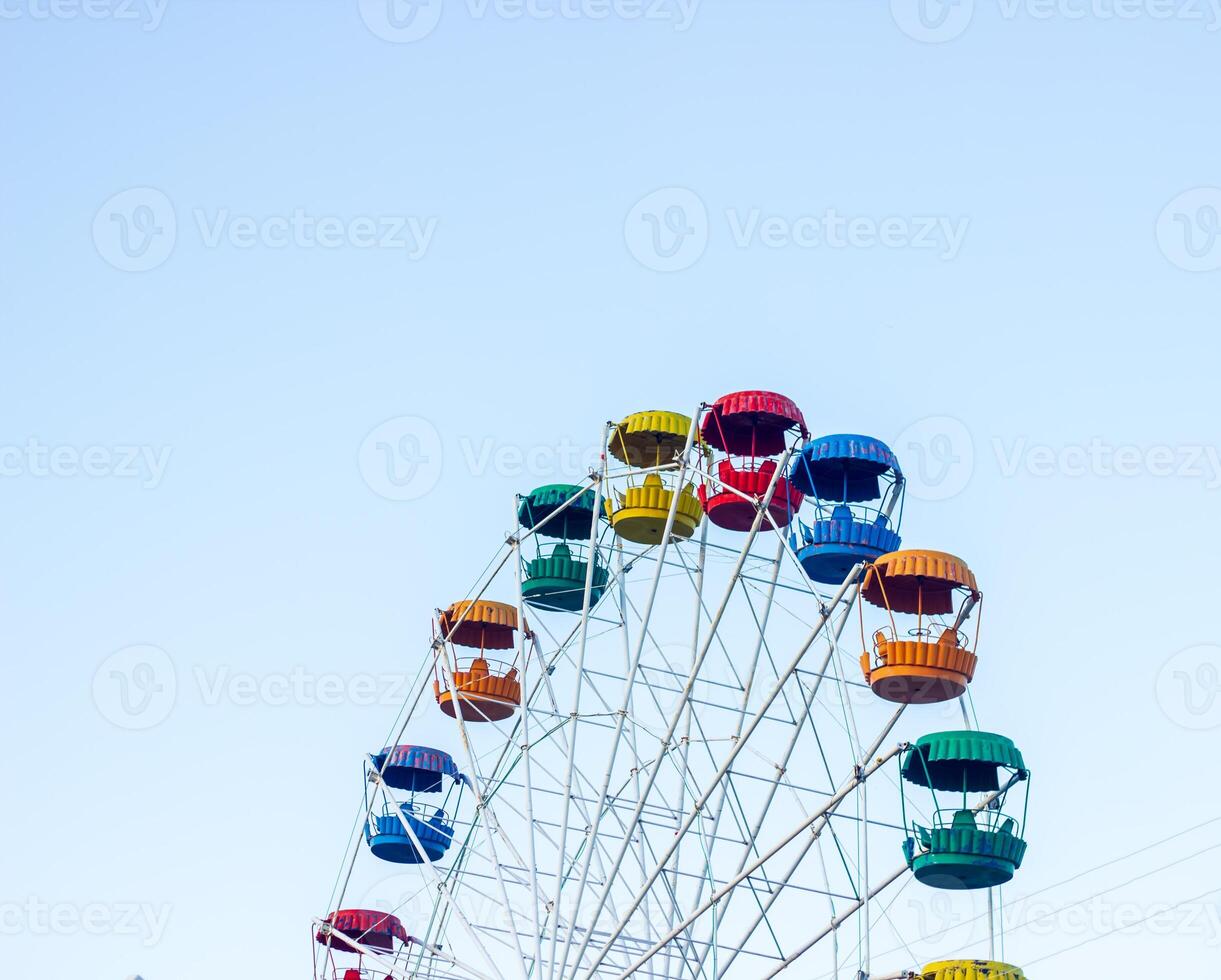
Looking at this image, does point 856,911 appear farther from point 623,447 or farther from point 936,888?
point 623,447

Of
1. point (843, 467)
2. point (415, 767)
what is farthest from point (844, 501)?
point (415, 767)

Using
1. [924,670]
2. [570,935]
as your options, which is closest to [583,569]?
[570,935]

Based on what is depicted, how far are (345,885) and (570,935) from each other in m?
12.2

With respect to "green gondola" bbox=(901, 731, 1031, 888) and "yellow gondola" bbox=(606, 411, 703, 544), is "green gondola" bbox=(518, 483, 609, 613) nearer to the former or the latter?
"yellow gondola" bbox=(606, 411, 703, 544)

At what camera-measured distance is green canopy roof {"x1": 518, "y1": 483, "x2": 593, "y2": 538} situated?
1791 inches

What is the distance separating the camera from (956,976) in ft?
128

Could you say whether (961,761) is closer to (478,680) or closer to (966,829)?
(966,829)

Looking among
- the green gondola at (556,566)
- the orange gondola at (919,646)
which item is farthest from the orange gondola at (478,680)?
the orange gondola at (919,646)

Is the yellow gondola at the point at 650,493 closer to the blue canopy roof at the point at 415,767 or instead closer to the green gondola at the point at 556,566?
the green gondola at the point at 556,566

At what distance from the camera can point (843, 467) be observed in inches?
1547

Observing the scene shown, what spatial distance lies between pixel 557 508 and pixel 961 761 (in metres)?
12.7

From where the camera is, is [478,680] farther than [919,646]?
Yes

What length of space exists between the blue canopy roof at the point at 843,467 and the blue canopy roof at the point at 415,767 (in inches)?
558

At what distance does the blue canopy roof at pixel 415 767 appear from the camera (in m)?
48.8
